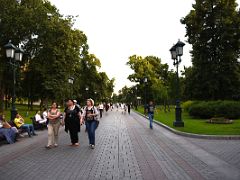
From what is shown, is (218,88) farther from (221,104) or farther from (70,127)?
(70,127)

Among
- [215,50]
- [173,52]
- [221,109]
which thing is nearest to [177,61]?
[173,52]

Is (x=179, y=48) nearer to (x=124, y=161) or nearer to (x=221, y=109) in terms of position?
(x=221, y=109)

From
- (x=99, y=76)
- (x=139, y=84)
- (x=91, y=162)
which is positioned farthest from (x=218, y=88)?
(x=99, y=76)

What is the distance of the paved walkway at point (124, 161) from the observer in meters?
8.02

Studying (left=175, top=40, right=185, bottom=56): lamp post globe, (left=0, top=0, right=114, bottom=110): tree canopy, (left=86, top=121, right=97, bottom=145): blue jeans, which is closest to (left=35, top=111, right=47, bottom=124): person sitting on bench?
(left=86, top=121, right=97, bottom=145): blue jeans

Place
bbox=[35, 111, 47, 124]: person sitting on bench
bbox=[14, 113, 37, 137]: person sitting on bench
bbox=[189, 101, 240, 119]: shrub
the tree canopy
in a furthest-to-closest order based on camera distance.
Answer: the tree canopy < bbox=[189, 101, 240, 119]: shrub < bbox=[35, 111, 47, 124]: person sitting on bench < bbox=[14, 113, 37, 137]: person sitting on bench

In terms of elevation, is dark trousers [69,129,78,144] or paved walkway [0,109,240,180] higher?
dark trousers [69,129,78,144]

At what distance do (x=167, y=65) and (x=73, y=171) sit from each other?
99.2 metres

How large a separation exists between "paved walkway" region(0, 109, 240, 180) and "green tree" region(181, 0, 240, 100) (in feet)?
85.9

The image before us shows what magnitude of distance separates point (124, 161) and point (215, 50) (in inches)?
1264

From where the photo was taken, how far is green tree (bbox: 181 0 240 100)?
3888cm

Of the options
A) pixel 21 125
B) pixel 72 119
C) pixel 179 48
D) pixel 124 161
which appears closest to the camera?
pixel 124 161

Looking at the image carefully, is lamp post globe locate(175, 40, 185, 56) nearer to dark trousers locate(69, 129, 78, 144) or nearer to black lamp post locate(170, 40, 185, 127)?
black lamp post locate(170, 40, 185, 127)

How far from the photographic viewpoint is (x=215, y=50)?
39688 millimetres
